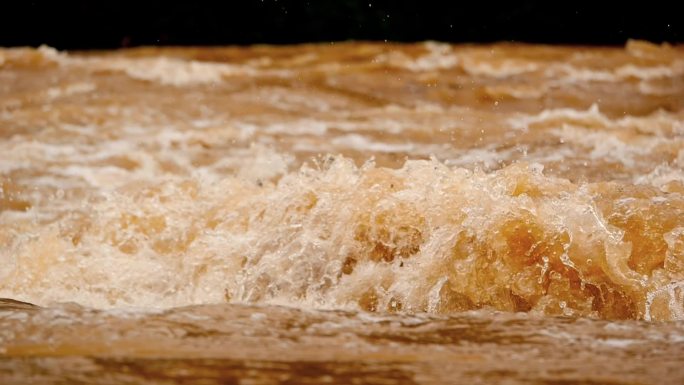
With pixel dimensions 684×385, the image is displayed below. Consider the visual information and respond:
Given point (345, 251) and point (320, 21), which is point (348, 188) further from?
point (320, 21)

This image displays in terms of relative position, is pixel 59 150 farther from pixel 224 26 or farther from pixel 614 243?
pixel 224 26

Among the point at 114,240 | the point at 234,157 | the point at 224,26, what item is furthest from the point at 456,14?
the point at 114,240

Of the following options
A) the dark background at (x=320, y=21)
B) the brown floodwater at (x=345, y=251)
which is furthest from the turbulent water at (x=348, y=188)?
the dark background at (x=320, y=21)

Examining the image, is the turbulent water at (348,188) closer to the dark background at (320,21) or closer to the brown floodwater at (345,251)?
the brown floodwater at (345,251)

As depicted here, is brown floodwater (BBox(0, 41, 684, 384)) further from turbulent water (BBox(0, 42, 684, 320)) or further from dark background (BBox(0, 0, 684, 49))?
dark background (BBox(0, 0, 684, 49))

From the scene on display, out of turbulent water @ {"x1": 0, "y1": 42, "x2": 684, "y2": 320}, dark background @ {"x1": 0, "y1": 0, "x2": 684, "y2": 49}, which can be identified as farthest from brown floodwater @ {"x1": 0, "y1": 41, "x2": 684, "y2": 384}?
dark background @ {"x1": 0, "y1": 0, "x2": 684, "y2": 49}

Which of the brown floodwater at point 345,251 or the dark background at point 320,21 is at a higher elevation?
the dark background at point 320,21


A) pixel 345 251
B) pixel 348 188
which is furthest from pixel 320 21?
pixel 345 251
